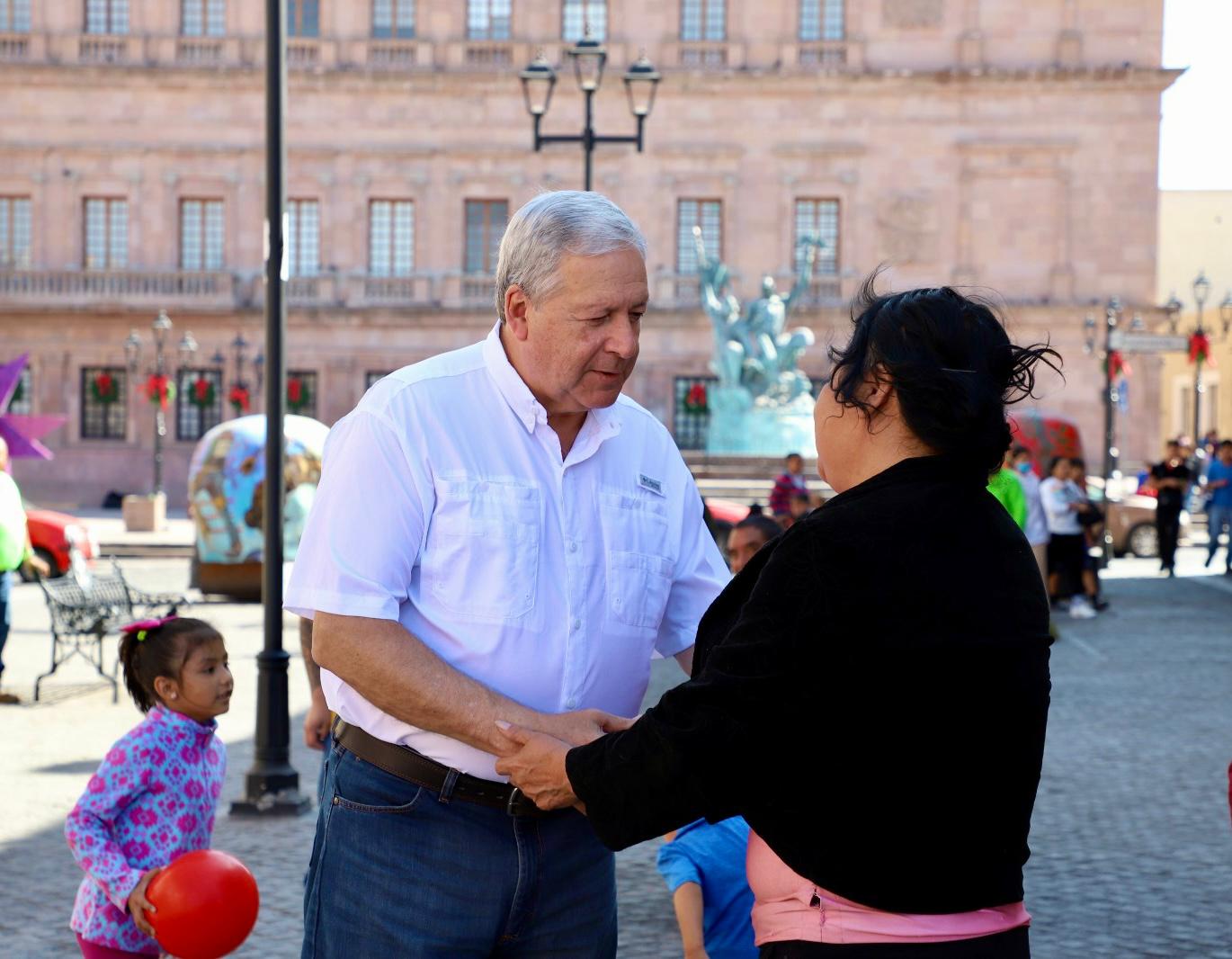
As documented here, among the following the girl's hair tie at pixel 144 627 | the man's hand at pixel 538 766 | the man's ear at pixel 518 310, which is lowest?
the girl's hair tie at pixel 144 627

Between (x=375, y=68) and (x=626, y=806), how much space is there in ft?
154

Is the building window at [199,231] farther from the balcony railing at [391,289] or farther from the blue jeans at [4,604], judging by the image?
the blue jeans at [4,604]

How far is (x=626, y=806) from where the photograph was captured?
2.48 m

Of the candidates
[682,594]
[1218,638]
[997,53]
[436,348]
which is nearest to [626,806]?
[682,594]

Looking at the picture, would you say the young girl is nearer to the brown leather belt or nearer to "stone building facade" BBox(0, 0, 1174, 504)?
the brown leather belt

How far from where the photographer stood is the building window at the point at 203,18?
4828cm

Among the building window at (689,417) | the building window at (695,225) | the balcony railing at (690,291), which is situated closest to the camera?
the building window at (689,417)

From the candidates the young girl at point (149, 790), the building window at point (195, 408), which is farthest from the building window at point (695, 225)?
the young girl at point (149, 790)

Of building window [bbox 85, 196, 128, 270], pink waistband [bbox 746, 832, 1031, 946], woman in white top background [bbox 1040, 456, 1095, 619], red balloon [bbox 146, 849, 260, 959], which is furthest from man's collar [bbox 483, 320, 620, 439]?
building window [bbox 85, 196, 128, 270]

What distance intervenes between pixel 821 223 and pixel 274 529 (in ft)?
135

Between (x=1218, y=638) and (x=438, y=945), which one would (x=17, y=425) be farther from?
(x=438, y=945)

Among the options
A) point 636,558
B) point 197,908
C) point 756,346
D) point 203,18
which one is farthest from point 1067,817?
point 203,18

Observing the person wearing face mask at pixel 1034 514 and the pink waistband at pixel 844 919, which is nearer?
the pink waistband at pixel 844 919

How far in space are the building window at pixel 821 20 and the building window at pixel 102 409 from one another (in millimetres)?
21941
